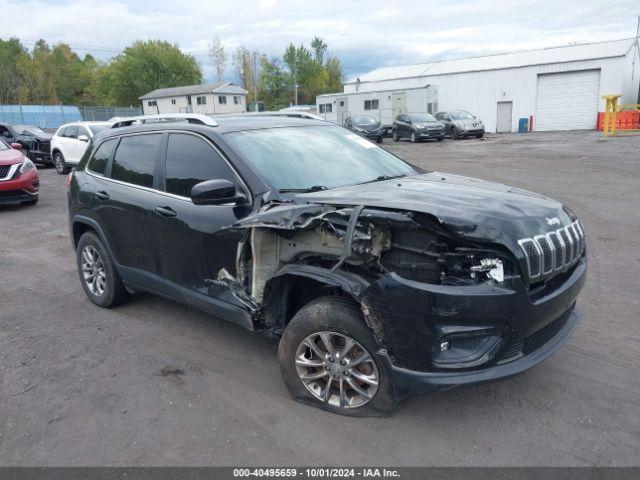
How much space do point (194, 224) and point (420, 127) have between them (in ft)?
82.8

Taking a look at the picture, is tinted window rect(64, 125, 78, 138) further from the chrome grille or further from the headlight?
the chrome grille

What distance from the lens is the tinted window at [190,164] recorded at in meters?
3.97

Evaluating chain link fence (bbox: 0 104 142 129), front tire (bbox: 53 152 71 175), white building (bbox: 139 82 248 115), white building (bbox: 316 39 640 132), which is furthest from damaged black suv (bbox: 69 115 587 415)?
white building (bbox: 139 82 248 115)

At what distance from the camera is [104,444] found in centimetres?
315

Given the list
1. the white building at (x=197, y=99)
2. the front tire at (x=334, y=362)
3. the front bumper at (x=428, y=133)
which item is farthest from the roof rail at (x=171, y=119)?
the white building at (x=197, y=99)

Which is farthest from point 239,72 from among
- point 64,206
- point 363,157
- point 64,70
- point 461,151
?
point 363,157

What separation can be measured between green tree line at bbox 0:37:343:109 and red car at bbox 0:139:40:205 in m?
67.7

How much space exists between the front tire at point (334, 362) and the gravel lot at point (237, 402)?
0.11 metres

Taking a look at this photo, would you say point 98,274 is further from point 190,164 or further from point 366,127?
point 366,127

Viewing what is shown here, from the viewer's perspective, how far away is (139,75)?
75312mm

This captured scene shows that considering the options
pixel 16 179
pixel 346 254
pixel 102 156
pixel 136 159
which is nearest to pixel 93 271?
pixel 102 156

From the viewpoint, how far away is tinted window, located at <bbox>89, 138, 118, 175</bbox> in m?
5.17

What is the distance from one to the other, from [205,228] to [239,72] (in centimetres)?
10273

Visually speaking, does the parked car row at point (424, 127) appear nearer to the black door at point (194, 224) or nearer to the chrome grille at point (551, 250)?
the black door at point (194, 224)
